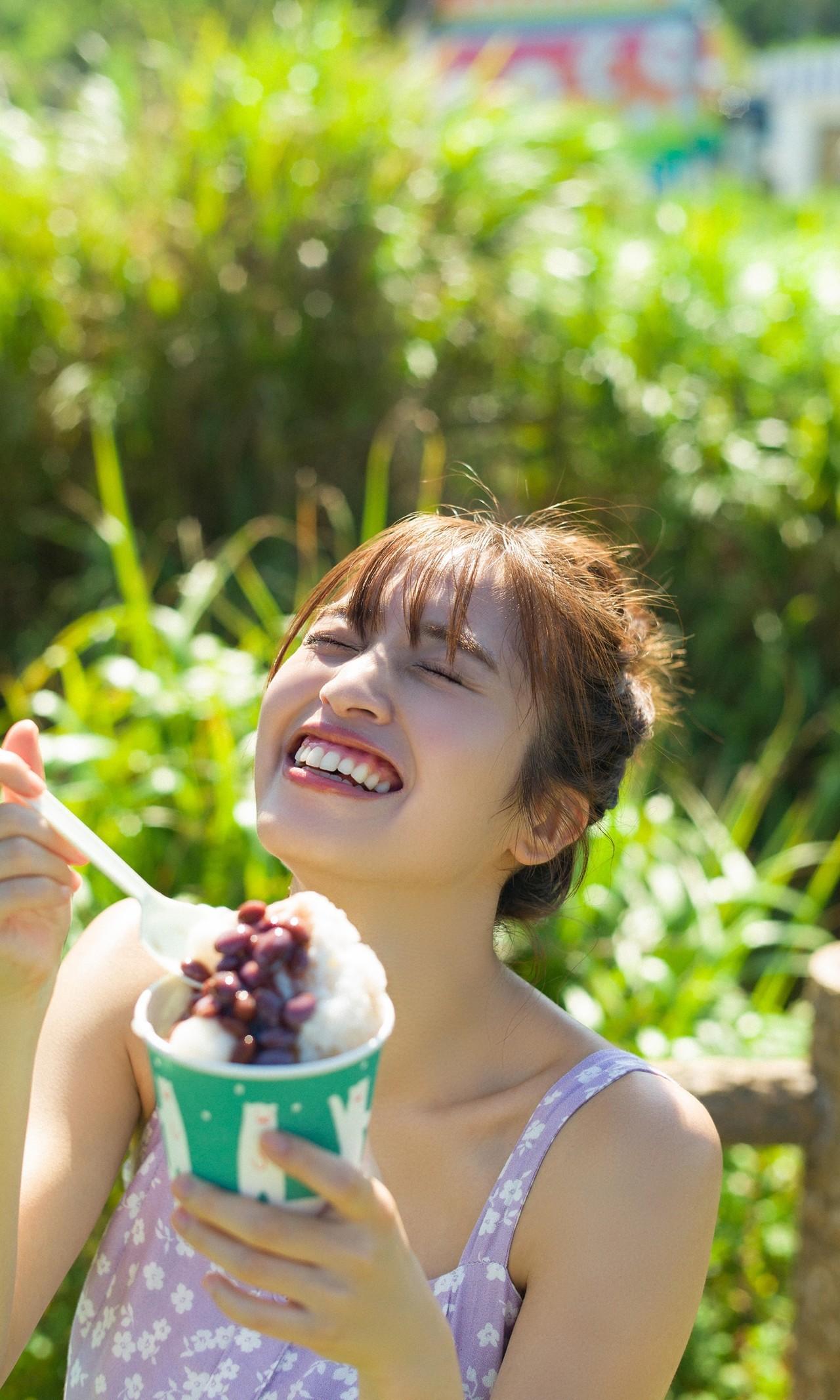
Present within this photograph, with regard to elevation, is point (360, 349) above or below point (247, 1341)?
above

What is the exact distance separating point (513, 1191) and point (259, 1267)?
59cm

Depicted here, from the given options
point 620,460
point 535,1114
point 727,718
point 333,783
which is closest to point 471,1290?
point 535,1114

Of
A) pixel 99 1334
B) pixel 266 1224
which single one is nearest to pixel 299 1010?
pixel 266 1224

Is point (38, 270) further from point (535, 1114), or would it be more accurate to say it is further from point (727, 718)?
point (535, 1114)

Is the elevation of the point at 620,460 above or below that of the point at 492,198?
below

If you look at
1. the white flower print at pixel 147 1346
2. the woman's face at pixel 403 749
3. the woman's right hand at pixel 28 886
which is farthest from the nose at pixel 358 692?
the white flower print at pixel 147 1346

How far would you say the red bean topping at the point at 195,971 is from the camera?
1.04 metres

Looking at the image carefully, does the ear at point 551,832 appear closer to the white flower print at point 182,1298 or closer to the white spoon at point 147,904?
the white spoon at point 147,904

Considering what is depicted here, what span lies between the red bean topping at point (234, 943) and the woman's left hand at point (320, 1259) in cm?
16

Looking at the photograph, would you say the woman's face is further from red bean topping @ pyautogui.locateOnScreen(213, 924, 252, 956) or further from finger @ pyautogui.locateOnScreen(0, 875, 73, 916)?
red bean topping @ pyautogui.locateOnScreen(213, 924, 252, 956)

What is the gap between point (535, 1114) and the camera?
152 centimetres

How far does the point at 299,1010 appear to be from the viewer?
97 centimetres

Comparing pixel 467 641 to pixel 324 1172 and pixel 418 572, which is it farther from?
pixel 324 1172

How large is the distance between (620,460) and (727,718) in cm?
108
